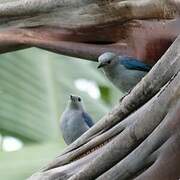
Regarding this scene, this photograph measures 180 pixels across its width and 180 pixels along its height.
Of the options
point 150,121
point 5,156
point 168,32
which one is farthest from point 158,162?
point 5,156

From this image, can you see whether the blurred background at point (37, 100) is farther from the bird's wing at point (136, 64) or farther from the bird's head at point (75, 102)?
the bird's wing at point (136, 64)

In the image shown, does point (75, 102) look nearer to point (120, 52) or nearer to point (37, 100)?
point (37, 100)

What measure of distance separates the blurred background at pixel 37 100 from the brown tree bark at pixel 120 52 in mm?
787

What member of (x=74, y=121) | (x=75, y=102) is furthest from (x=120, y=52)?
(x=75, y=102)

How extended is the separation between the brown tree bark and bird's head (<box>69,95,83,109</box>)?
1023 mm

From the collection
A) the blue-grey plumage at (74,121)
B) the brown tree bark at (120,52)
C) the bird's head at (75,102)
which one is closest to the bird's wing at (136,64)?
the brown tree bark at (120,52)

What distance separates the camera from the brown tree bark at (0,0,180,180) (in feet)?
4.09

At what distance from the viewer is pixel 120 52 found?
1.59 meters

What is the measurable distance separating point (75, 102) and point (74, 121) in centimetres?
21

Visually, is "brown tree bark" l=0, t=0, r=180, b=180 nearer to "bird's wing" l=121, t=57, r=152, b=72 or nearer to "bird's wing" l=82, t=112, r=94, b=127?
"bird's wing" l=121, t=57, r=152, b=72

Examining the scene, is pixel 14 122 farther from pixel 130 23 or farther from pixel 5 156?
pixel 130 23

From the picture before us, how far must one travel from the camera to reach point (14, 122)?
259cm

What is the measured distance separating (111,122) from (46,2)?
0.37 meters

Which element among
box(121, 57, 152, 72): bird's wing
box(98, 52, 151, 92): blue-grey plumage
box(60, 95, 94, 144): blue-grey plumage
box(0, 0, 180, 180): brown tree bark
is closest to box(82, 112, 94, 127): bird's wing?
box(60, 95, 94, 144): blue-grey plumage
